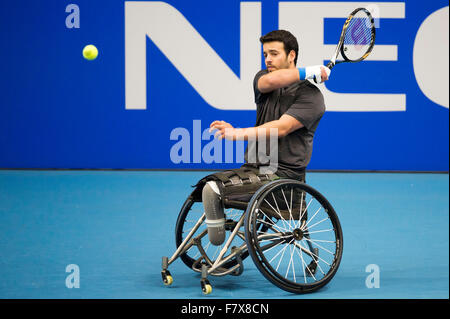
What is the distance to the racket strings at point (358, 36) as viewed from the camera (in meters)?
4.18

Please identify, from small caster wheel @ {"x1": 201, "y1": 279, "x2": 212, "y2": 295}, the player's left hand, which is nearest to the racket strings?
the player's left hand

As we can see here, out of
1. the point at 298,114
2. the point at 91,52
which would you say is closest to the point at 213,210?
the point at 298,114

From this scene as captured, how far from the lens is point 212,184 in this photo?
135 inches

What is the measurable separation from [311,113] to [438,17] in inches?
232

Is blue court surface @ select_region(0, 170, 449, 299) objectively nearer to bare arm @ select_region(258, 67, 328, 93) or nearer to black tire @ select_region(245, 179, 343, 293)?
black tire @ select_region(245, 179, 343, 293)

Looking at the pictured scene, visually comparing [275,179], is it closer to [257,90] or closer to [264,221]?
[264,221]

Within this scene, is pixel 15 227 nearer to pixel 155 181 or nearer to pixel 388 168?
pixel 155 181

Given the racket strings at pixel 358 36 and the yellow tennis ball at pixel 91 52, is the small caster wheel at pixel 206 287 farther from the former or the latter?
the yellow tennis ball at pixel 91 52

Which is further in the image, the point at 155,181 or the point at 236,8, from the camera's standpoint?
the point at 236,8

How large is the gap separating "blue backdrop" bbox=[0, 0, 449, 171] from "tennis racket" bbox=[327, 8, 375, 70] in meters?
4.25

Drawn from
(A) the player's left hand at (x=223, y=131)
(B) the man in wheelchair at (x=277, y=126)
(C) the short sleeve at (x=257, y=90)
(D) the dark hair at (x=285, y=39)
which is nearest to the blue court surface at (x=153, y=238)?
(B) the man in wheelchair at (x=277, y=126)

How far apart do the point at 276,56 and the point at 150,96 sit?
5.34 metres

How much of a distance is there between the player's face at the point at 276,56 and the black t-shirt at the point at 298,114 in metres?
0.13

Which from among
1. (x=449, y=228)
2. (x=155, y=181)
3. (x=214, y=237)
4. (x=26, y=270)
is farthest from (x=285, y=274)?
(x=155, y=181)
